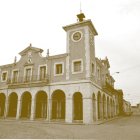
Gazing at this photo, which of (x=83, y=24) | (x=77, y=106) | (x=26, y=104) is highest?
(x=83, y=24)

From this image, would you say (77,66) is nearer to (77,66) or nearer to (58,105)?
(77,66)

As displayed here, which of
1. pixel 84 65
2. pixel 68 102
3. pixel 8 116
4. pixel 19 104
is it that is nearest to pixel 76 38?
pixel 84 65

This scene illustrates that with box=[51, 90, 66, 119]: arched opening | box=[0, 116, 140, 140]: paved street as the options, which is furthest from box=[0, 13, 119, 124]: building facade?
box=[0, 116, 140, 140]: paved street

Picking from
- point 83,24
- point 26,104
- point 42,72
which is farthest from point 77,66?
point 26,104

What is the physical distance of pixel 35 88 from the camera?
24.5 m

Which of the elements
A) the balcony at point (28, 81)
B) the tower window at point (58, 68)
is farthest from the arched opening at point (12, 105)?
the tower window at point (58, 68)

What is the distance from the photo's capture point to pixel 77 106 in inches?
898

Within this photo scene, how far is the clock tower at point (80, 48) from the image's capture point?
2188 cm

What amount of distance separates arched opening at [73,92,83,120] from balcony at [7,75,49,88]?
4242mm

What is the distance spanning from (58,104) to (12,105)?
26.1ft

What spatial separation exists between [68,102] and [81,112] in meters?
2.25

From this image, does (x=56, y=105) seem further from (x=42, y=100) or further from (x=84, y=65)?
(x=84, y=65)

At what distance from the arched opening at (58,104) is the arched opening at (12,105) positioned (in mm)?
6802

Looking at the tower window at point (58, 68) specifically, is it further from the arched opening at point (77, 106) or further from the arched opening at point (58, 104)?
the arched opening at point (77, 106)
